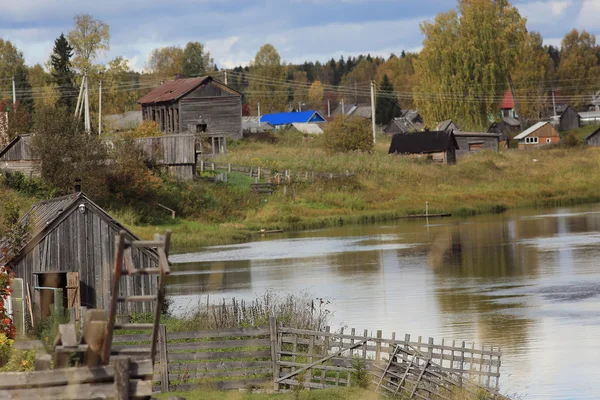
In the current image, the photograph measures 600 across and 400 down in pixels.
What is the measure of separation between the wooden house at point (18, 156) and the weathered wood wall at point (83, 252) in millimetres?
35999

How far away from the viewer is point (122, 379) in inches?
391

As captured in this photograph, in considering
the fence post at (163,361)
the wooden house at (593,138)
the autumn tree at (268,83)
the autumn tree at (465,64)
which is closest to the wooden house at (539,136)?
the wooden house at (593,138)

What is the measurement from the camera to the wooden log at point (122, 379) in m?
9.91

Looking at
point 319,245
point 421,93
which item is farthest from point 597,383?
point 421,93

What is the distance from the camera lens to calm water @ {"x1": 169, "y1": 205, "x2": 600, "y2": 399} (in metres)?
26.7

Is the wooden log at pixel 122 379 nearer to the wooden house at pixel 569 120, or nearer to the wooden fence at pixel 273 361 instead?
the wooden fence at pixel 273 361

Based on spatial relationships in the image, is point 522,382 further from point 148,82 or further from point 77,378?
point 148,82

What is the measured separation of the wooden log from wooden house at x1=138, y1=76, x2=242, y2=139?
84224 millimetres

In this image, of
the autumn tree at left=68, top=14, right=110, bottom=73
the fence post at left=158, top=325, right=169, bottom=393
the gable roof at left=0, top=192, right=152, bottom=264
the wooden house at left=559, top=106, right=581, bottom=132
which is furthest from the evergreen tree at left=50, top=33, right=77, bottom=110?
the fence post at left=158, top=325, right=169, bottom=393

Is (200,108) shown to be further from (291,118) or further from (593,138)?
(291,118)

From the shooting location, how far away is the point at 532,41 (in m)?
152

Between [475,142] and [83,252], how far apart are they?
85.0 meters

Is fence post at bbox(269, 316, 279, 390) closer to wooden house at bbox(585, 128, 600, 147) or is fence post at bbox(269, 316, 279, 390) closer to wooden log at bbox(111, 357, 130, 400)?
wooden log at bbox(111, 357, 130, 400)

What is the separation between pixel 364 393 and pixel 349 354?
2.00 metres
